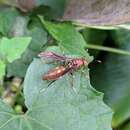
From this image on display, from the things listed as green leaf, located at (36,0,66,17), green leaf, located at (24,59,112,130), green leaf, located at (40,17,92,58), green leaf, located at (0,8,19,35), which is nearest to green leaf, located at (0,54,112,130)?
green leaf, located at (24,59,112,130)

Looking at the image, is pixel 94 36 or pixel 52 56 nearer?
pixel 52 56

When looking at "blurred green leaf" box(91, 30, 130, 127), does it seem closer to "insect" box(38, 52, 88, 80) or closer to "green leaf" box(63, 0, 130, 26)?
"green leaf" box(63, 0, 130, 26)

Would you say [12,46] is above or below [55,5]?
below

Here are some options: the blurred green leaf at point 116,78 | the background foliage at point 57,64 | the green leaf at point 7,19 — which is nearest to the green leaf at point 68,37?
the background foliage at point 57,64

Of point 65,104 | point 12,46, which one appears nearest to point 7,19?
point 12,46

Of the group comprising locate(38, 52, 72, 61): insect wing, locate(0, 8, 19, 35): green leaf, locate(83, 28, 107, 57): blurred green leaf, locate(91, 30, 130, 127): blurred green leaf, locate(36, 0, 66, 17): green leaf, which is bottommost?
locate(91, 30, 130, 127): blurred green leaf

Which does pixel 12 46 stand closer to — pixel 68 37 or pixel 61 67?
pixel 61 67

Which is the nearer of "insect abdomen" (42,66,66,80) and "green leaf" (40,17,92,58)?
"insect abdomen" (42,66,66,80)
